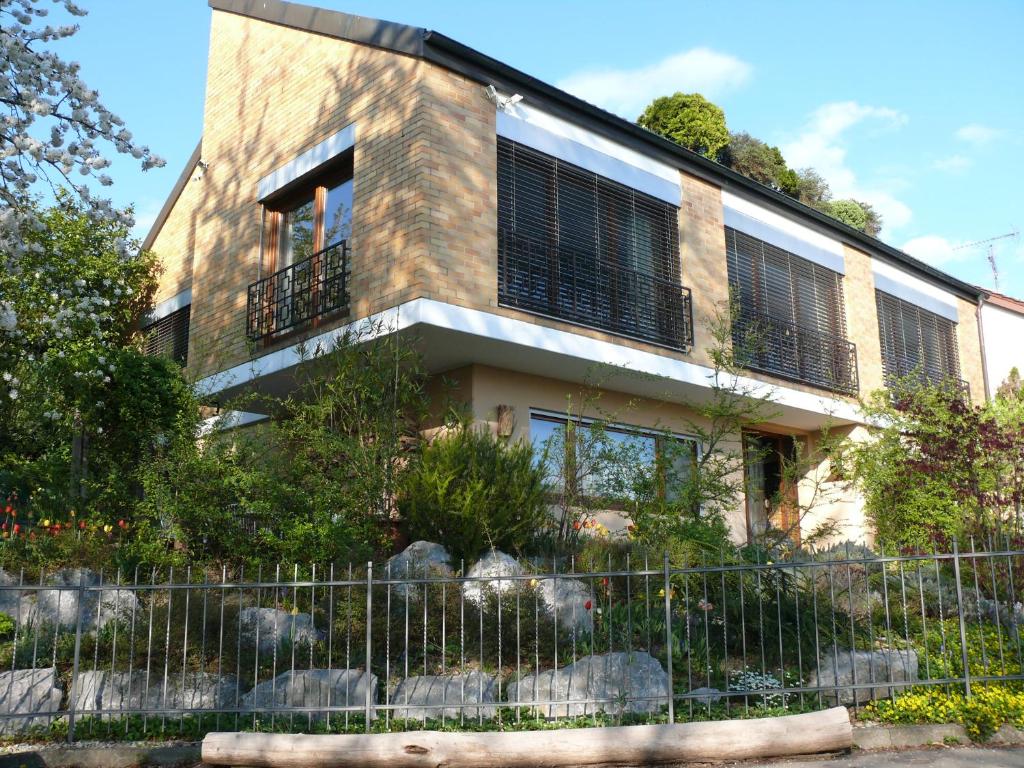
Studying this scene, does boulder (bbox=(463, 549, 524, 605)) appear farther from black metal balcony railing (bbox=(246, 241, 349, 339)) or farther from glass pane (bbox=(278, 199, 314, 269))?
glass pane (bbox=(278, 199, 314, 269))

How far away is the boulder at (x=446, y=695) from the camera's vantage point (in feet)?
22.8

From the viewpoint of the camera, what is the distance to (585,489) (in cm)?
1084

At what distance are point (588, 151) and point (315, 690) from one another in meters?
8.54

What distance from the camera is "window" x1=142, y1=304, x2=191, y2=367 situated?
16.6 metres

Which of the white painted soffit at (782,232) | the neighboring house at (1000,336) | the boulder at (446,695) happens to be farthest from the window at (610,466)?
the neighboring house at (1000,336)

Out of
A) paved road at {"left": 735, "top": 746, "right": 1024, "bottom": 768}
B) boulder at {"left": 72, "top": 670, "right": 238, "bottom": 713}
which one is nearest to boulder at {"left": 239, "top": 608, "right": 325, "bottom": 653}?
boulder at {"left": 72, "top": 670, "right": 238, "bottom": 713}

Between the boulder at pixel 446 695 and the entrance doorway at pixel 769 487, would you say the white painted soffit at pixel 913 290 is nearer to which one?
the entrance doorway at pixel 769 487

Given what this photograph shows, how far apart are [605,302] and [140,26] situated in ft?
21.5

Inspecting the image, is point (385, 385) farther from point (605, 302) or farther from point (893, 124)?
point (893, 124)

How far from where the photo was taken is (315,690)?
23.5 feet

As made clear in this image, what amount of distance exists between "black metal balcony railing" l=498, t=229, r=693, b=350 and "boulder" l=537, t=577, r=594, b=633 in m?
4.20

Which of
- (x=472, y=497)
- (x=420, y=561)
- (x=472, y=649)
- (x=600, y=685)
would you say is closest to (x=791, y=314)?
(x=472, y=497)

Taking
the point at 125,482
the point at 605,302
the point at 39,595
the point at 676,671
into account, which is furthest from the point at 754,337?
the point at 39,595

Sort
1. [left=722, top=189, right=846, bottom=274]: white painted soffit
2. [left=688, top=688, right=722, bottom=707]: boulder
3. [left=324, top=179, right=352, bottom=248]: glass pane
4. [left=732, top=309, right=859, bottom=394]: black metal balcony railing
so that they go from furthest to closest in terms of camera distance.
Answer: [left=722, top=189, right=846, bottom=274]: white painted soffit < [left=732, top=309, right=859, bottom=394]: black metal balcony railing < [left=324, top=179, right=352, bottom=248]: glass pane < [left=688, top=688, right=722, bottom=707]: boulder
